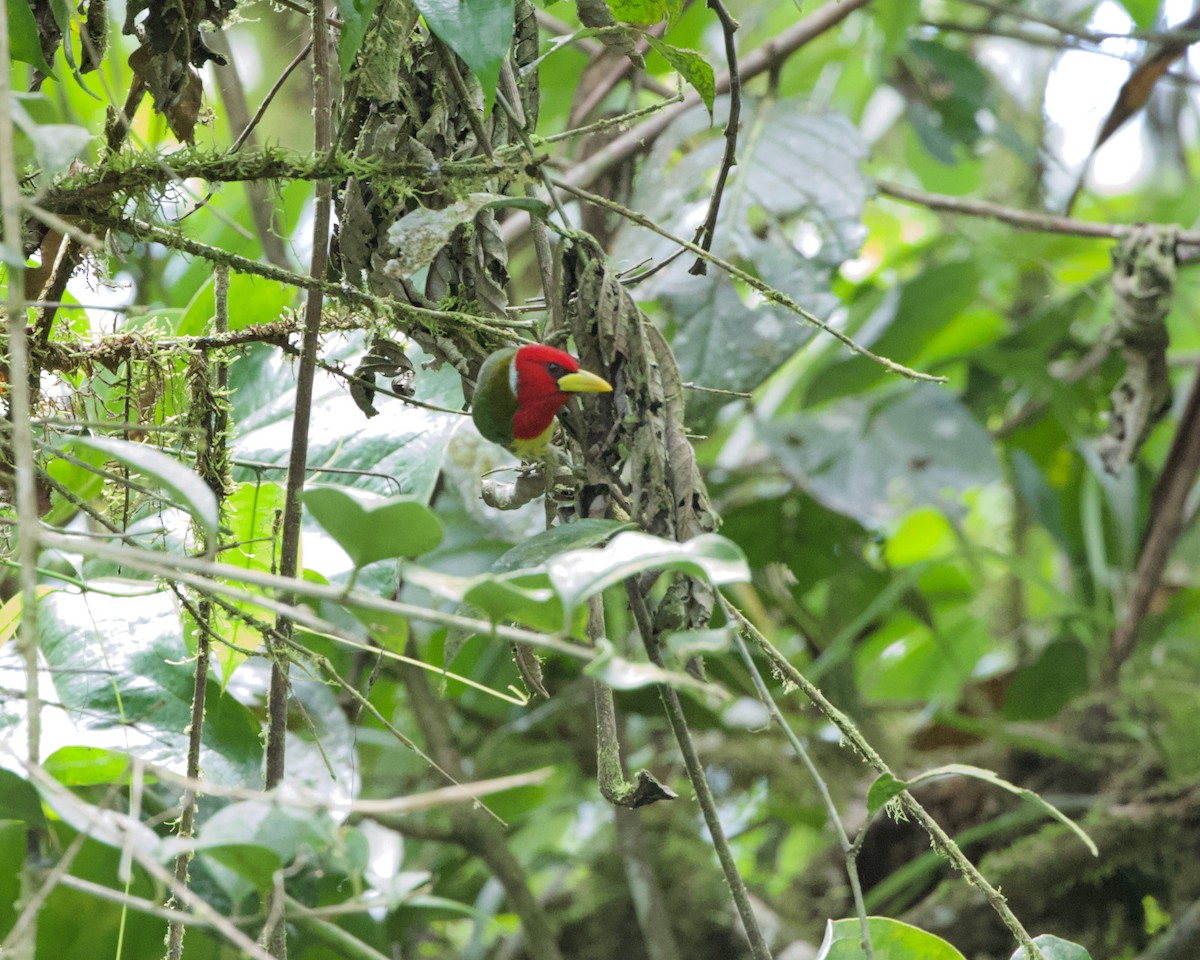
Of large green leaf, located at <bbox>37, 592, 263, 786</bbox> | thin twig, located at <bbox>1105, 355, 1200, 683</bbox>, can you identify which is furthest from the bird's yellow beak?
thin twig, located at <bbox>1105, 355, 1200, 683</bbox>

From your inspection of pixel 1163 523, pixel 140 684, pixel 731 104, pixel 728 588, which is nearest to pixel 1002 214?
pixel 1163 523

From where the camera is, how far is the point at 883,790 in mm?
552

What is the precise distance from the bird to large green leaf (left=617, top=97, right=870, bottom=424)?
0.62 metres

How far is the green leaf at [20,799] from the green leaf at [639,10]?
65 cm

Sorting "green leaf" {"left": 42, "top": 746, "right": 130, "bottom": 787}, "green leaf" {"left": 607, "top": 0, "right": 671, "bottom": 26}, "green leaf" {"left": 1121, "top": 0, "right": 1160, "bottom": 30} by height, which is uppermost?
"green leaf" {"left": 1121, "top": 0, "right": 1160, "bottom": 30}

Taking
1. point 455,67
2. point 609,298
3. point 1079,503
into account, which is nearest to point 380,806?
point 609,298

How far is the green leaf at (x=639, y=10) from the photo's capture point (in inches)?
26.5

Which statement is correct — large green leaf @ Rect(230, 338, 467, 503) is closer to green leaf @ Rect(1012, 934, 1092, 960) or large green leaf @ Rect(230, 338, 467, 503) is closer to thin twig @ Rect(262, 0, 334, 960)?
thin twig @ Rect(262, 0, 334, 960)

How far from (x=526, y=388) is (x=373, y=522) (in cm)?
18

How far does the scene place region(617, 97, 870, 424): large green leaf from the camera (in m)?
1.25

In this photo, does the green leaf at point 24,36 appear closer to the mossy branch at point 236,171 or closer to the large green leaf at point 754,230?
the mossy branch at point 236,171

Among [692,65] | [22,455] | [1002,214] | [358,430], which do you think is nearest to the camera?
[22,455]

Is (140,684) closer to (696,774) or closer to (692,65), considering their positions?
(696,774)

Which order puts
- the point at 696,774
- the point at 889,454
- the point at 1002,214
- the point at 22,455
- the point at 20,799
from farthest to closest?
the point at 889,454 → the point at 1002,214 → the point at 20,799 → the point at 696,774 → the point at 22,455
